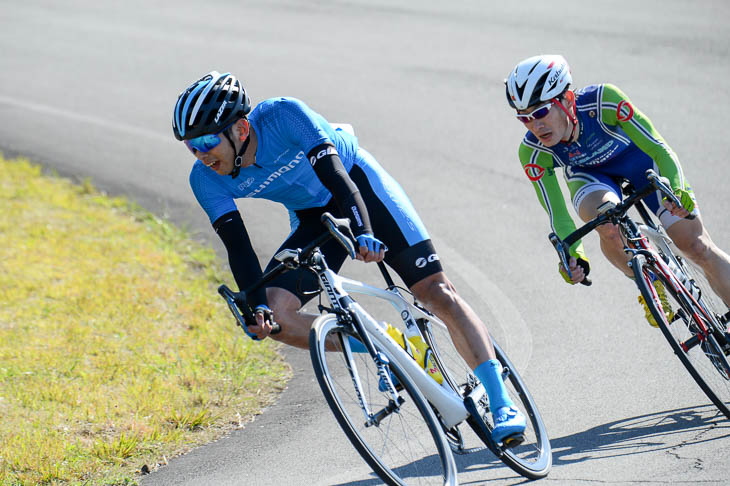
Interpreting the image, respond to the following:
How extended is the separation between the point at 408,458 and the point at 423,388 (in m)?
0.61

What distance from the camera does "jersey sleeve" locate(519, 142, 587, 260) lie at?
5.26 meters

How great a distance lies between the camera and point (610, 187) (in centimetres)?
548

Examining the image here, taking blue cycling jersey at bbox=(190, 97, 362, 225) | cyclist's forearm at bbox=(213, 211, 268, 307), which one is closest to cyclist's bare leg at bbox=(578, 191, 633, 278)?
blue cycling jersey at bbox=(190, 97, 362, 225)

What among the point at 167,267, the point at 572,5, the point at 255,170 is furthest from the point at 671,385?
the point at 572,5

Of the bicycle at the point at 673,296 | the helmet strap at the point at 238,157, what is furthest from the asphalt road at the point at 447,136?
the helmet strap at the point at 238,157

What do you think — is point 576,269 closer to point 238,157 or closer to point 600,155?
point 600,155

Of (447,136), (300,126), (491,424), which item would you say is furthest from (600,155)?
(447,136)

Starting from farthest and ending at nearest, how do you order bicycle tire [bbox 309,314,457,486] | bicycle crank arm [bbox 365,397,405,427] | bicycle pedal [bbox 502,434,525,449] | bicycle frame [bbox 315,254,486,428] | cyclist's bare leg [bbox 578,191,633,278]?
cyclist's bare leg [bbox 578,191,633,278] → bicycle pedal [bbox 502,434,525,449] → bicycle frame [bbox 315,254,486,428] → bicycle crank arm [bbox 365,397,405,427] → bicycle tire [bbox 309,314,457,486]

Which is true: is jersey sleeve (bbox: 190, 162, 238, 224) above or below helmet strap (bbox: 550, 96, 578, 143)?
below

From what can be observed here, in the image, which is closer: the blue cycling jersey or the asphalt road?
the blue cycling jersey

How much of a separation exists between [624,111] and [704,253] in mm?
1012

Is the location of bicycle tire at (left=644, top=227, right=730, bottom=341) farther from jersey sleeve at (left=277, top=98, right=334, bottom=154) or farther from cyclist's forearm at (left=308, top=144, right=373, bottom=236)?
jersey sleeve at (left=277, top=98, right=334, bottom=154)

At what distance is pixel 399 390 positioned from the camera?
164 inches

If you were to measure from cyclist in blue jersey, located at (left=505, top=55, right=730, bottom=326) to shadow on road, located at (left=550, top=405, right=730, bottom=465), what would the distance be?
588 mm
